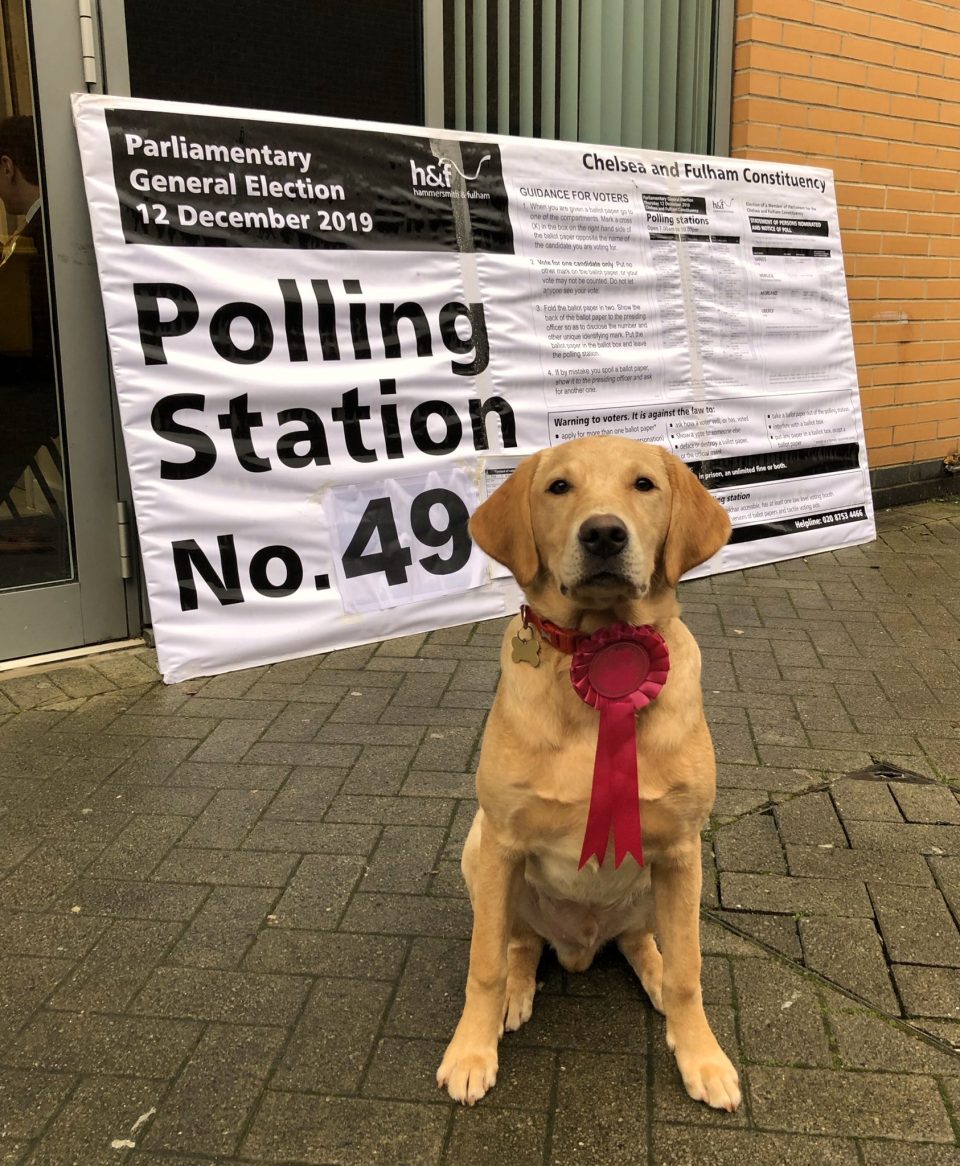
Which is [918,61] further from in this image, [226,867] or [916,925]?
[226,867]

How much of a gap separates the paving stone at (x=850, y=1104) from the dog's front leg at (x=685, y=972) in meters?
0.09

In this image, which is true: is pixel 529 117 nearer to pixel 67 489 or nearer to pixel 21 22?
pixel 21 22

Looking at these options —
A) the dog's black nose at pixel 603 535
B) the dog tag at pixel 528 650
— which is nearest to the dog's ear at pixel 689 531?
the dog's black nose at pixel 603 535

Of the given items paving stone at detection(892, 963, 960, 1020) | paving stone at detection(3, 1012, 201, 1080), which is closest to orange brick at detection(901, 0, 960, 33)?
paving stone at detection(892, 963, 960, 1020)

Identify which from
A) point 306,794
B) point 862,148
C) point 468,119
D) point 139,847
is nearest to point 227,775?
point 306,794

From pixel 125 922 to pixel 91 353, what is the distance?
2885 mm

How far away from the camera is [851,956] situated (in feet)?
8.96

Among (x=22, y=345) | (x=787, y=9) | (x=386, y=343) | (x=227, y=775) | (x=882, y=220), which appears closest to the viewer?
(x=227, y=775)

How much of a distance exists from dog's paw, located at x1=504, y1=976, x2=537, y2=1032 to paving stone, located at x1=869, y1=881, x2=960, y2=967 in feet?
3.26

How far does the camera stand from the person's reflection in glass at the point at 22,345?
14.9 feet

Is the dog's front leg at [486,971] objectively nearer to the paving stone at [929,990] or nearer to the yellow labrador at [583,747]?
the yellow labrador at [583,747]

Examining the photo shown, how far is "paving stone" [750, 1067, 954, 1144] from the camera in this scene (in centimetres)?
215

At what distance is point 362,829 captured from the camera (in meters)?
3.40

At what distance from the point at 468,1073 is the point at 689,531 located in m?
1.31
